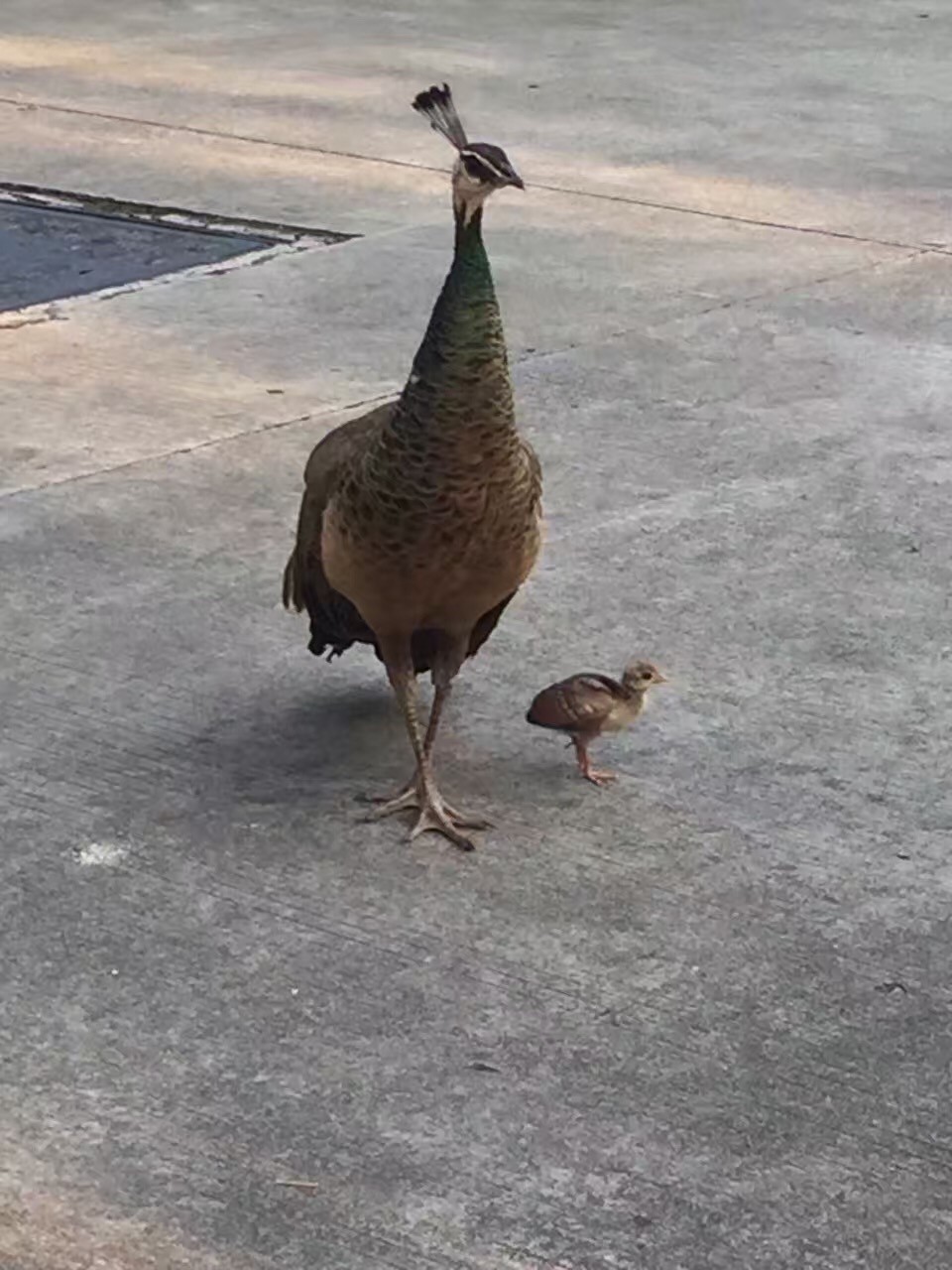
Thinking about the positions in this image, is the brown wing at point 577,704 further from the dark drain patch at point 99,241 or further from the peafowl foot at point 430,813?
the dark drain patch at point 99,241

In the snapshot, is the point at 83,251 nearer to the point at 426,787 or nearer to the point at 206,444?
the point at 206,444

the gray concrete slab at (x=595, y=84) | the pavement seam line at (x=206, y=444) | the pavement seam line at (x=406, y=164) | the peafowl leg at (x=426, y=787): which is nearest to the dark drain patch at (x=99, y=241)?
the pavement seam line at (x=406, y=164)

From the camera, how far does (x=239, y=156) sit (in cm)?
942

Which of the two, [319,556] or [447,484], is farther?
[319,556]

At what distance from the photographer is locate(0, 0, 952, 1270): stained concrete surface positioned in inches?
119

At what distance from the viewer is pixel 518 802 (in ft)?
13.6

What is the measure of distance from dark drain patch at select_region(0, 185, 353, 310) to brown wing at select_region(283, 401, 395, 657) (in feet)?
11.0

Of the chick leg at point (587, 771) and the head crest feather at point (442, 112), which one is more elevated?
the head crest feather at point (442, 112)

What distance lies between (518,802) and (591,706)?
0.23 metres

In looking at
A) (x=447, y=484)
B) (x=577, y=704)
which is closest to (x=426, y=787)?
(x=577, y=704)

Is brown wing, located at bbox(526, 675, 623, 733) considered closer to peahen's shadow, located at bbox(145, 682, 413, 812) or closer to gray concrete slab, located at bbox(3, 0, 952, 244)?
peahen's shadow, located at bbox(145, 682, 413, 812)

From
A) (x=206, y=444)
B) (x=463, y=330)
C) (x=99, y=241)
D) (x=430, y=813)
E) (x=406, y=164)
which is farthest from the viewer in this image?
(x=406, y=164)

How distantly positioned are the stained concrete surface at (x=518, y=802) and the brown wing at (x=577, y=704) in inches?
5.6

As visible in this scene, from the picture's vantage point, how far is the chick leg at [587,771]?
417cm
